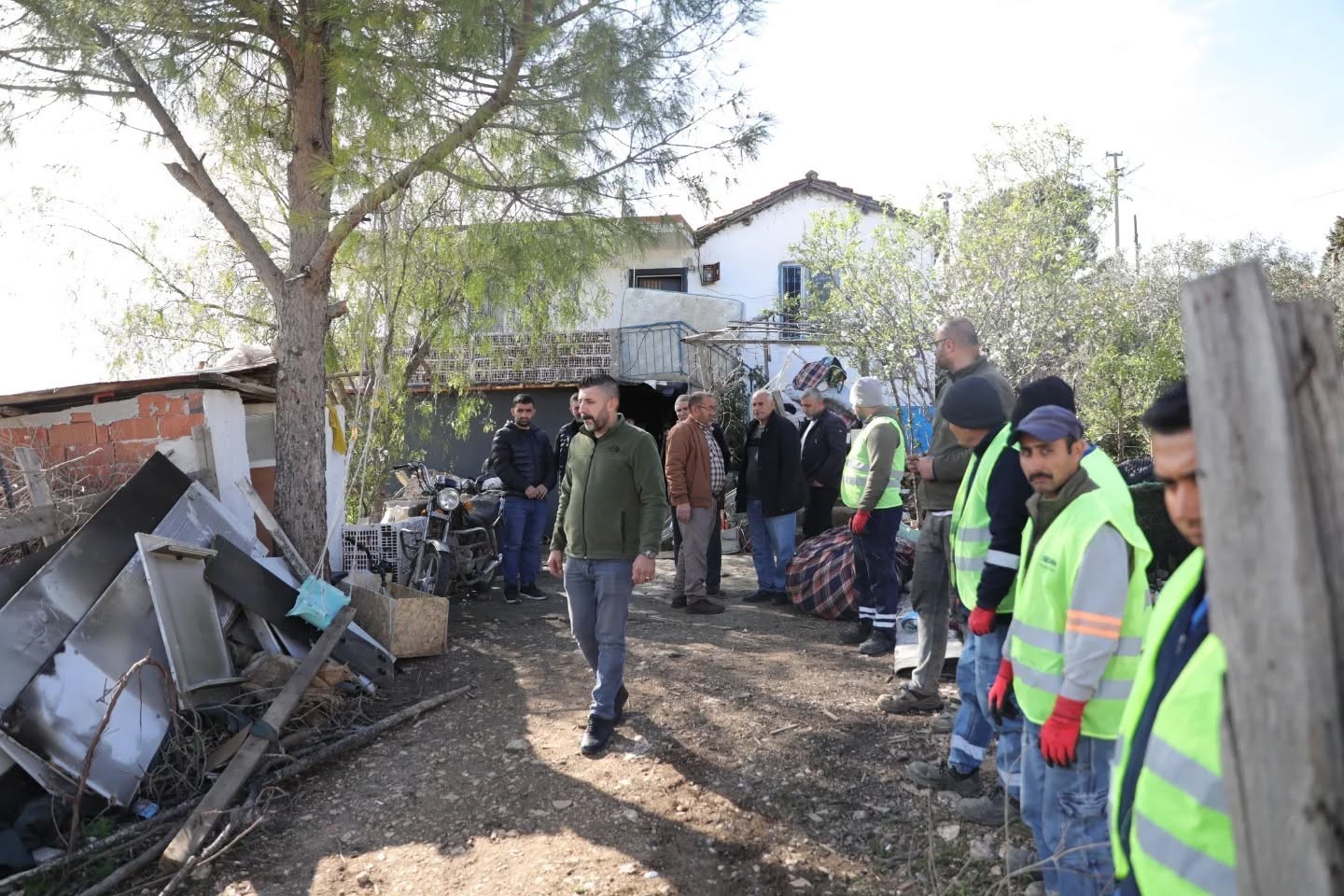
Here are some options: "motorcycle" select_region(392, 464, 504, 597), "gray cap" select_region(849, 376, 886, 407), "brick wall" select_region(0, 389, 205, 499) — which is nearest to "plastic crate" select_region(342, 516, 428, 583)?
"motorcycle" select_region(392, 464, 504, 597)

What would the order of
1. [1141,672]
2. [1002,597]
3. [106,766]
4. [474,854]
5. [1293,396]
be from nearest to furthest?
[1293,396] → [1141,672] → [1002,597] → [474,854] → [106,766]

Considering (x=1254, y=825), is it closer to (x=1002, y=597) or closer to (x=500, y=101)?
(x=1002, y=597)

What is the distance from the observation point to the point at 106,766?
4164 millimetres

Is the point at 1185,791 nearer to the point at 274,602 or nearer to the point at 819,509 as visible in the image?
the point at 274,602

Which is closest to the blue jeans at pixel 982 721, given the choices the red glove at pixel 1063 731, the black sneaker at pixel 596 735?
the red glove at pixel 1063 731

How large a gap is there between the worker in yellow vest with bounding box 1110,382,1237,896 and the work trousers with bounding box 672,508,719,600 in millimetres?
6270

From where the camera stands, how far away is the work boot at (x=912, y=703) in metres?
5.00

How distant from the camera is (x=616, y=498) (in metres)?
4.85

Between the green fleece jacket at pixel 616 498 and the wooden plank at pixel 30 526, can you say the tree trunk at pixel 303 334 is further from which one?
the green fleece jacket at pixel 616 498

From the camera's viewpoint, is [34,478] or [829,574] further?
[829,574]

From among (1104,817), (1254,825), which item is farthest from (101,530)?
(1254,825)

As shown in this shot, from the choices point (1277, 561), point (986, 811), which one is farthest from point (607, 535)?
point (1277, 561)

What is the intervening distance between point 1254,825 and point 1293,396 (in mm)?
549

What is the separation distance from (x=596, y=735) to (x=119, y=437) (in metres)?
4.26
